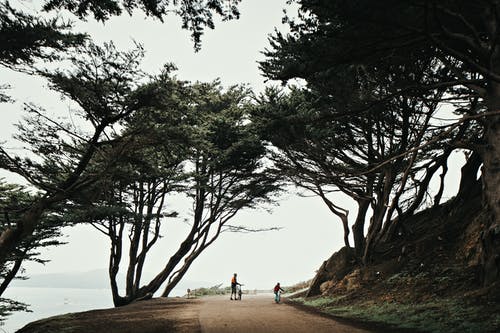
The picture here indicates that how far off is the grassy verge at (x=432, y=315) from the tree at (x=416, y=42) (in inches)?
48.0

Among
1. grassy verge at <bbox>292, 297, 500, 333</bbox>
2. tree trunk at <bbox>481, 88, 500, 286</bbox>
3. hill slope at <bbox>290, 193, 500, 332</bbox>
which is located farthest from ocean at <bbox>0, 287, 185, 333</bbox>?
tree trunk at <bbox>481, 88, 500, 286</bbox>

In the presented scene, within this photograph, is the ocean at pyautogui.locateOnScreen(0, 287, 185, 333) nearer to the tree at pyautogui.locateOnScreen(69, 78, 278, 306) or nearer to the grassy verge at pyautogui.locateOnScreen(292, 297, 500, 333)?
the tree at pyautogui.locateOnScreen(69, 78, 278, 306)

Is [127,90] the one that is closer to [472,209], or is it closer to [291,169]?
[291,169]

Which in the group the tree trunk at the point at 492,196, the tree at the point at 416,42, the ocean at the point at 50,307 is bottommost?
the ocean at the point at 50,307

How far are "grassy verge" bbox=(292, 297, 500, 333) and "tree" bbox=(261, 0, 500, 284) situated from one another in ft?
4.00

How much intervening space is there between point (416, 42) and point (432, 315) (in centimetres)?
591

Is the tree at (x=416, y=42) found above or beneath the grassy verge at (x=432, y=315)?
above

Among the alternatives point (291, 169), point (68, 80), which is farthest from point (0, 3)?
point (291, 169)

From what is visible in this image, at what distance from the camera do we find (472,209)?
12117 millimetres

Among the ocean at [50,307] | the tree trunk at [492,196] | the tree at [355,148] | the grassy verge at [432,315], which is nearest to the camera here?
the grassy verge at [432,315]

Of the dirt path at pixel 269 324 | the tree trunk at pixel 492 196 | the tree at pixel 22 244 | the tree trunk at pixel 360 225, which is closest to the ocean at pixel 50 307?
the tree at pixel 22 244

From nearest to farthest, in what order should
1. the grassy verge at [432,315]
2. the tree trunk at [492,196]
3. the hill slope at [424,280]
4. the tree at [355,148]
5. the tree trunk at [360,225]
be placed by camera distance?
the grassy verge at [432,315]
the hill slope at [424,280]
the tree trunk at [492,196]
the tree at [355,148]
the tree trunk at [360,225]

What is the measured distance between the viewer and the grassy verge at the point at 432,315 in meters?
5.92

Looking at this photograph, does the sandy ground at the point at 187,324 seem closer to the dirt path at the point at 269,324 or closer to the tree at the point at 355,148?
the dirt path at the point at 269,324
